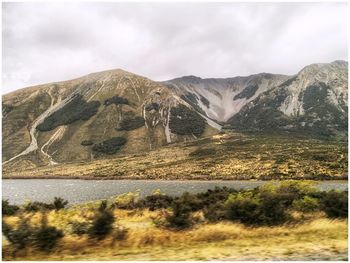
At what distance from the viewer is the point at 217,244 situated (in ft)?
52.4

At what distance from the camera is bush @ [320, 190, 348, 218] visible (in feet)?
66.9

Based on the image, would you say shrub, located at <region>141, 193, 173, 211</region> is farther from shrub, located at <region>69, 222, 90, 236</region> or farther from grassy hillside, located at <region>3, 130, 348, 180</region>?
grassy hillside, located at <region>3, 130, 348, 180</region>

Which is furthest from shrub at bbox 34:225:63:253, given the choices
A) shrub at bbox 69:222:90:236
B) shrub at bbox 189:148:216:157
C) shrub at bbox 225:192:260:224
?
shrub at bbox 189:148:216:157

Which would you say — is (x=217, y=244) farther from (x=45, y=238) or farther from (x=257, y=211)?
(x=45, y=238)

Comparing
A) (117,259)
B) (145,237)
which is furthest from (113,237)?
(117,259)

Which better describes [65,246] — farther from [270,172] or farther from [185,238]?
[270,172]

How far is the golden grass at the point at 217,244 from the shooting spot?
14094 mm

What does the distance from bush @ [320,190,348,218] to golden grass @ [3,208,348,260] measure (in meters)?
1.08

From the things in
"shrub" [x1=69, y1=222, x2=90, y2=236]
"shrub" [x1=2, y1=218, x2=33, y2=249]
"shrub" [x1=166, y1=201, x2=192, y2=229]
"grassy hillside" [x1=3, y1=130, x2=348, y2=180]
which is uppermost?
"shrub" [x1=2, y1=218, x2=33, y2=249]

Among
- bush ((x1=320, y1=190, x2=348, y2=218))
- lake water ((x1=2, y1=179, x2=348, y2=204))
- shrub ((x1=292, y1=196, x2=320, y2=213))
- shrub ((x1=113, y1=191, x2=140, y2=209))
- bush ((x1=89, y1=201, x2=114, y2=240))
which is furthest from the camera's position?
lake water ((x1=2, y1=179, x2=348, y2=204))

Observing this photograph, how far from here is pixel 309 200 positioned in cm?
2338

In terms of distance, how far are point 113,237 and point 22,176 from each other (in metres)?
173

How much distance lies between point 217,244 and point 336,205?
846cm

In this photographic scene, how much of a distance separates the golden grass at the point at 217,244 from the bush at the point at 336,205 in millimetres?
1083
